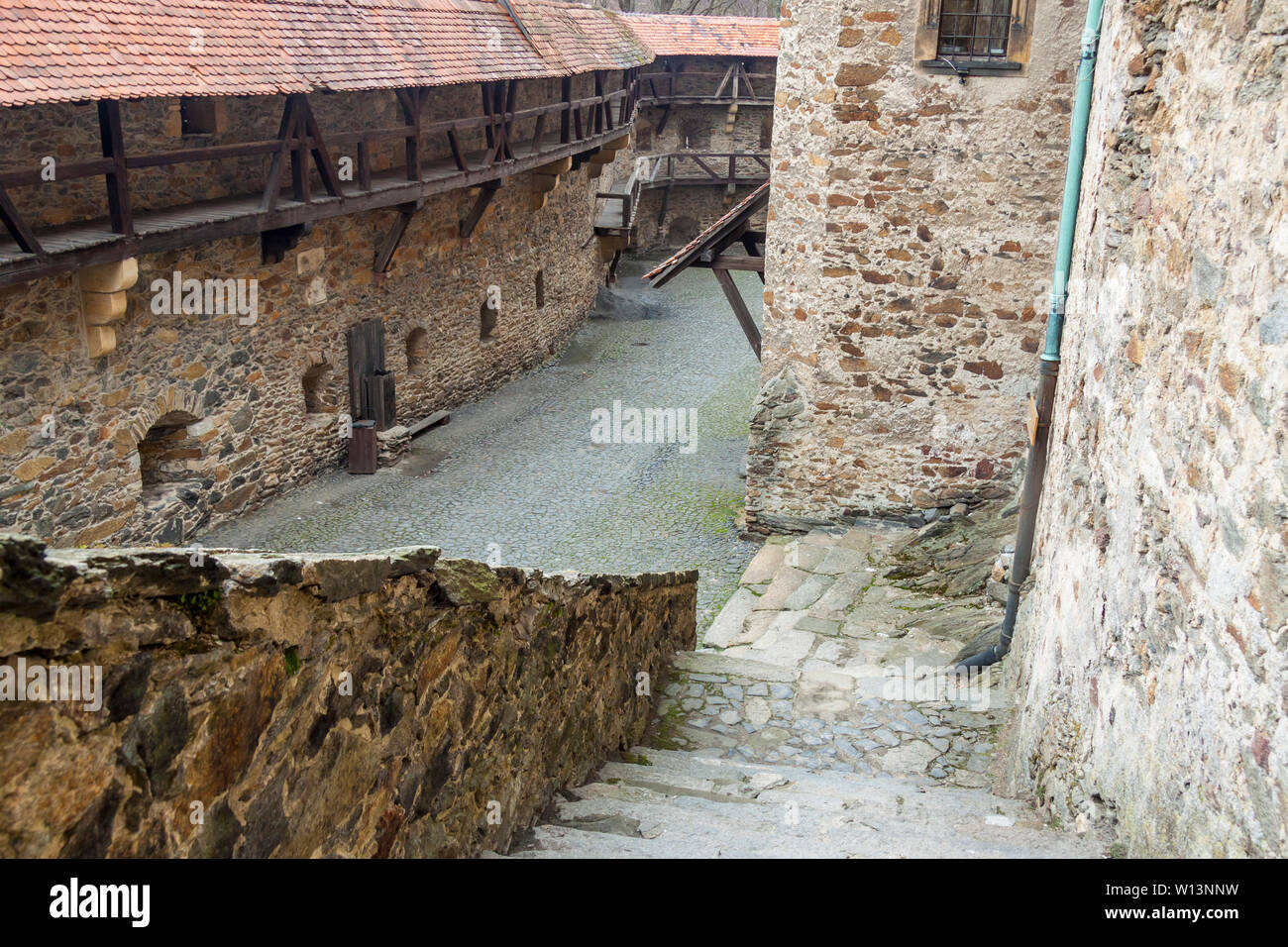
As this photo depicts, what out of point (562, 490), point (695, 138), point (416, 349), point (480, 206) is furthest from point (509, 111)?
point (695, 138)

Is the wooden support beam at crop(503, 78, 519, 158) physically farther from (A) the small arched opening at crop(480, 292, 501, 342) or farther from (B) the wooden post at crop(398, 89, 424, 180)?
(A) the small arched opening at crop(480, 292, 501, 342)

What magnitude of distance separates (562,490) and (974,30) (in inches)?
241

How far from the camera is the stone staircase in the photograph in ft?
12.0

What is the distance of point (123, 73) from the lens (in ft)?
25.8

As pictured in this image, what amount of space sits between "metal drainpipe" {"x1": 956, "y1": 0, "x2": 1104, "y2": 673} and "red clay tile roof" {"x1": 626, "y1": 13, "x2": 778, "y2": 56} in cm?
1957

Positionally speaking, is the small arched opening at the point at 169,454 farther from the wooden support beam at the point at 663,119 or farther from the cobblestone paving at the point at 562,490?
the wooden support beam at the point at 663,119

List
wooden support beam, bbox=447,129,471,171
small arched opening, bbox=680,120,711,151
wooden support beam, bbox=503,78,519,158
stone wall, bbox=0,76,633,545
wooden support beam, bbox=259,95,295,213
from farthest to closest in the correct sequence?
1. small arched opening, bbox=680,120,711,151
2. wooden support beam, bbox=503,78,519,158
3. wooden support beam, bbox=447,129,471,171
4. wooden support beam, bbox=259,95,295,213
5. stone wall, bbox=0,76,633,545

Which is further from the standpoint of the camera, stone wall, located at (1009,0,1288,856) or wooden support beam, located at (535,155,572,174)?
wooden support beam, located at (535,155,572,174)

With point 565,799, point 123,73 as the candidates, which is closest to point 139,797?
point 565,799

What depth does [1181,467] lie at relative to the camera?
3088 mm

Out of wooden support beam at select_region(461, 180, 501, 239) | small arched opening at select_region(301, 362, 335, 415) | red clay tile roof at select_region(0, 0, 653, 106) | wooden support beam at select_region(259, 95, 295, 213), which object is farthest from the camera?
wooden support beam at select_region(461, 180, 501, 239)

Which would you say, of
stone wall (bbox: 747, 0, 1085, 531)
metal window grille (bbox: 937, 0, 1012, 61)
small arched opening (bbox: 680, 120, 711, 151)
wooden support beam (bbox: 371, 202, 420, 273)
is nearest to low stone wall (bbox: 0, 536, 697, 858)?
stone wall (bbox: 747, 0, 1085, 531)

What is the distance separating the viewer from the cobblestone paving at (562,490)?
419 inches

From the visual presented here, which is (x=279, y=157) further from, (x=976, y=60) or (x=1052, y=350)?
(x=1052, y=350)
